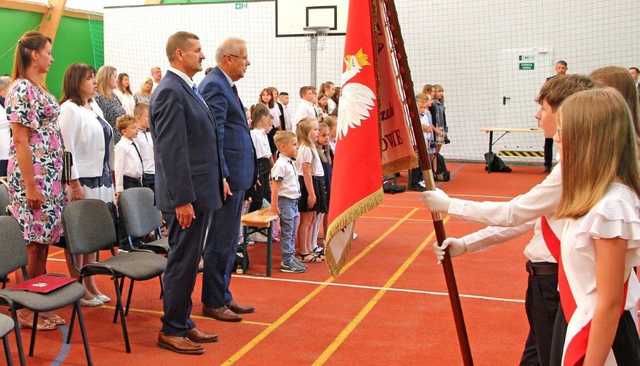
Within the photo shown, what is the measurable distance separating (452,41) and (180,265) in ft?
41.1

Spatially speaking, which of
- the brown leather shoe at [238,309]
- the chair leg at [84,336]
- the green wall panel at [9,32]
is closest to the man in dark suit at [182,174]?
the chair leg at [84,336]

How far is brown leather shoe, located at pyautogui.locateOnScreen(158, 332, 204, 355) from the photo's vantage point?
15.2ft

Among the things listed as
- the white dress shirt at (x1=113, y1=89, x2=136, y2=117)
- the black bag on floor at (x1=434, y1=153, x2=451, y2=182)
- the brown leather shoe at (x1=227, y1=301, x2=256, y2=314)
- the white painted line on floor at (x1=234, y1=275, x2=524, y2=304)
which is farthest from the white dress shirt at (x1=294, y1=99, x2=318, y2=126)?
the brown leather shoe at (x1=227, y1=301, x2=256, y2=314)

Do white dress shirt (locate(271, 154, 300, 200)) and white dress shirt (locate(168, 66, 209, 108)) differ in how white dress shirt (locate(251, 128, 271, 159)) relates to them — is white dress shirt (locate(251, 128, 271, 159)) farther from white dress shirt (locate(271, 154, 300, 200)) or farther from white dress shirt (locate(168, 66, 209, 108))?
white dress shirt (locate(168, 66, 209, 108))

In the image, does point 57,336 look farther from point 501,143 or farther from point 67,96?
point 501,143

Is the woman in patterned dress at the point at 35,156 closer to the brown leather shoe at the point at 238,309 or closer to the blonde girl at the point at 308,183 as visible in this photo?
the brown leather shoe at the point at 238,309

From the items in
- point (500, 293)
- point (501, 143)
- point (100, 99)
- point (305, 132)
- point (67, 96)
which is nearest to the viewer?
point (67, 96)

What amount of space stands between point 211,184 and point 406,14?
40.8ft

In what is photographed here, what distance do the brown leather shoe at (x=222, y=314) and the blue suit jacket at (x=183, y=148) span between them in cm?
101

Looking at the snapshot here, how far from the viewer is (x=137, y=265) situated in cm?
495

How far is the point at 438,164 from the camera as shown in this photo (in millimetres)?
13711

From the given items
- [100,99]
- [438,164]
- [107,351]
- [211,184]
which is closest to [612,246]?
[211,184]

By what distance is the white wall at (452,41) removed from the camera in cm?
1504

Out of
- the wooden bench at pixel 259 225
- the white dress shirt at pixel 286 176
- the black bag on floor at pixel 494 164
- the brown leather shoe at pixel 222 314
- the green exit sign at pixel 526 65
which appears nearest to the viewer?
the brown leather shoe at pixel 222 314
